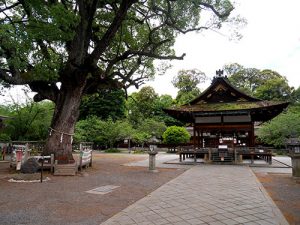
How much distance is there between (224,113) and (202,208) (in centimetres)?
1459

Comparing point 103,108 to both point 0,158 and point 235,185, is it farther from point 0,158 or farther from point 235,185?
point 235,185

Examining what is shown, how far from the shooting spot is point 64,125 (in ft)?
43.4

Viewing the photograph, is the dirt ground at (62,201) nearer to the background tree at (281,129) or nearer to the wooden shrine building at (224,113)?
the wooden shrine building at (224,113)

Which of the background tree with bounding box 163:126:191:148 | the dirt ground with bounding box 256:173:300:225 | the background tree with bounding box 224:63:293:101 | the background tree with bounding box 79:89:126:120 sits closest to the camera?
the dirt ground with bounding box 256:173:300:225

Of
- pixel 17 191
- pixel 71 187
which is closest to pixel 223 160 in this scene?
pixel 71 187

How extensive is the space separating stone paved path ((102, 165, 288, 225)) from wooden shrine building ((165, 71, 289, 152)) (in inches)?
455

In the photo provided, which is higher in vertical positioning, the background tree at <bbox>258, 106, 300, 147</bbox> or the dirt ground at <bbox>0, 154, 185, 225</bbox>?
the background tree at <bbox>258, 106, 300, 147</bbox>

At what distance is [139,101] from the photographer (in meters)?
51.9

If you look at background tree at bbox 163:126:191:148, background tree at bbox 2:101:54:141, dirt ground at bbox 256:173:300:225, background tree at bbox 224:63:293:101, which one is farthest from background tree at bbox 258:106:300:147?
background tree at bbox 2:101:54:141

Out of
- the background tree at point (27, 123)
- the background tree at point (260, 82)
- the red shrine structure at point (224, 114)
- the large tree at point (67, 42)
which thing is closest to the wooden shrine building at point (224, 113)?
the red shrine structure at point (224, 114)

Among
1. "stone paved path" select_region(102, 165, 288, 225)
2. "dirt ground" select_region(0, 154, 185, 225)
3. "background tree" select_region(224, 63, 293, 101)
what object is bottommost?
"dirt ground" select_region(0, 154, 185, 225)

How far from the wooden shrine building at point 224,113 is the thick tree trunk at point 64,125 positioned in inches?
361

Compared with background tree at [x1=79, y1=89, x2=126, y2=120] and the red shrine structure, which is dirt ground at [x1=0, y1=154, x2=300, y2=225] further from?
background tree at [x1=79, y1=89, x2=126, y2=120]

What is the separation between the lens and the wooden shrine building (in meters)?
19.3
